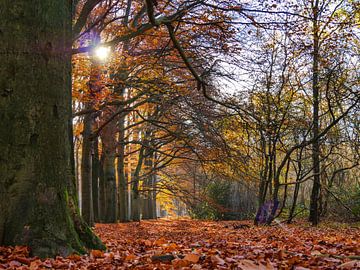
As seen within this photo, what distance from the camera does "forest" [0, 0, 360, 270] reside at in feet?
13.1

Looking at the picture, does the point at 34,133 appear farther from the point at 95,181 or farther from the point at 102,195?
the point at 102,195

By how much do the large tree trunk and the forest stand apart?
1 centimetres

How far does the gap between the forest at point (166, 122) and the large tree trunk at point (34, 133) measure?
11 mm

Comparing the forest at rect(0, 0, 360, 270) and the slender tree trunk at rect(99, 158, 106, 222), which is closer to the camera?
the forest at rect(0, 0, 360, 270)

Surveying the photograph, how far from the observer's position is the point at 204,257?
3.44 meters

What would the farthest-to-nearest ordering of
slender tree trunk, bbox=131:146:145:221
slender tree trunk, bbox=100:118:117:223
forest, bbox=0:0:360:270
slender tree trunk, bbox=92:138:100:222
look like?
slender tree trunk, bbox=131:146:145:221
slender tree trunk, bbox=92:138:100:222
slender tree trunk, bbox=100:118:117:223
forest, bbox=0:0:360:270

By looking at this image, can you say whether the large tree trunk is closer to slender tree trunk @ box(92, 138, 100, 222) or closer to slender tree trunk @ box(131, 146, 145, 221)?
slender tree trunk @ box(92, 138, 100, 222)

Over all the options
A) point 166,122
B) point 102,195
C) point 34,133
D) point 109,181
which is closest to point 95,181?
point 109,181

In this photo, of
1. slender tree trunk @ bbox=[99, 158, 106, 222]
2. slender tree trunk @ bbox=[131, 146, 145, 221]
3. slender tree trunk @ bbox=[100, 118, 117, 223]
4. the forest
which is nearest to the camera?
the forest

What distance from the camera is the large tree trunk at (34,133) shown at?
401 cm

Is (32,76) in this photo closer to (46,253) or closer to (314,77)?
(46,253)

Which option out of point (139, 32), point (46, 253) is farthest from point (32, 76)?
point (139, 32)

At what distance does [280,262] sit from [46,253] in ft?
7.45

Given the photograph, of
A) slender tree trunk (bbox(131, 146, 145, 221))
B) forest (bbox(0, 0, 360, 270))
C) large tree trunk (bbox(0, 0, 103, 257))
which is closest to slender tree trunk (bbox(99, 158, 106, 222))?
forest (bbox(0, 0, 360, 270))
